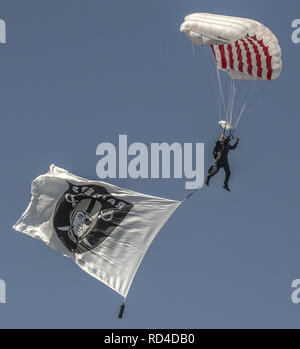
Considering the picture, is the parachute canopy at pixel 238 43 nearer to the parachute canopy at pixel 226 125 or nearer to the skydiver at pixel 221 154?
the parachute canopy at pixel 226 125

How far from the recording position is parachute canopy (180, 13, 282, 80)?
14453mm

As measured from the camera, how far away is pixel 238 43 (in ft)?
54.3

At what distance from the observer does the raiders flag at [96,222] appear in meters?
16.7

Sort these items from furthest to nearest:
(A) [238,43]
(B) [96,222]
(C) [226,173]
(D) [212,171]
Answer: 1. (B) [96,222]
2. (C) [226,173]
3. (A) [238,43]
4. (D) [212,171]

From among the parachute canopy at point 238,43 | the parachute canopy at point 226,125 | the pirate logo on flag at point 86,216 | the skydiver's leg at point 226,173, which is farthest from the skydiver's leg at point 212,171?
the parachute canopy at point 238,43

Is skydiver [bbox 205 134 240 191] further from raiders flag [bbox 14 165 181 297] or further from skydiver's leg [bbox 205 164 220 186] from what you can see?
raiders flag [bbox 14 165 181 297]

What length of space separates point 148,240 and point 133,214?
94cm

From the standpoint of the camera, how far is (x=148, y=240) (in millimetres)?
16609

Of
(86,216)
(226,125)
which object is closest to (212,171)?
(226,125)

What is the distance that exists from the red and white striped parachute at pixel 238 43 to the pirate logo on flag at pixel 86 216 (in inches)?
165

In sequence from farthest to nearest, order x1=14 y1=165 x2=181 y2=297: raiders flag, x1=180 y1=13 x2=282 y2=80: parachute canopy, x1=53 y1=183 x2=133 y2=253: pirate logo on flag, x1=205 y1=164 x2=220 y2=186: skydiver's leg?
1. x1=53 y1=183 x2=133 y2=253: pirate logo on flag
2. x1=14 y1=165 x2=181 y2=297: raiders flag
3. x1=205 y1=164 x2=220 y2=186: skydiver's leg
4. x1=180 y1=13 x2=282 y2=80: parachute canopy

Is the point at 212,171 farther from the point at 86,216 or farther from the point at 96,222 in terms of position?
the point at 86,216

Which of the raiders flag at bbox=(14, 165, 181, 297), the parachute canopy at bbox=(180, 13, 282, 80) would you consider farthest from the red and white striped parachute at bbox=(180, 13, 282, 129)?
the raiders flag at bbox=(14, 165, 181, 297)

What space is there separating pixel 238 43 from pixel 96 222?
257 inches
